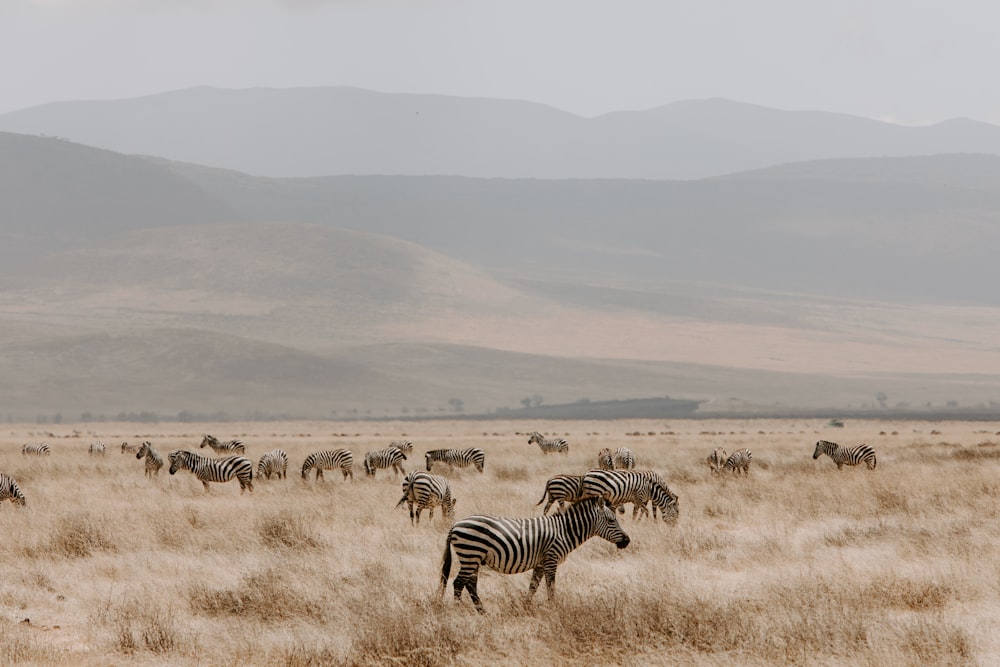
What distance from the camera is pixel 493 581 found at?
14312 millimetres

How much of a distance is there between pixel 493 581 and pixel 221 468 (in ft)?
38.9

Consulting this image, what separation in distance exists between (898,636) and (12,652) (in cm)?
833

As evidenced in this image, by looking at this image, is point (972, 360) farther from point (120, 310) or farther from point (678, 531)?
point (678, 531)

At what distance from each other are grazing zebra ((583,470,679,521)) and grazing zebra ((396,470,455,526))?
2462 mm

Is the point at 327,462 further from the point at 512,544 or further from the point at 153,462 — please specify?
the point at 512,544

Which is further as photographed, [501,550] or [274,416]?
[274,416]

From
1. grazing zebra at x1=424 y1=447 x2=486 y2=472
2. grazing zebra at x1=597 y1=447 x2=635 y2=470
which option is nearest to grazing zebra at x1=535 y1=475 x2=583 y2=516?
grazing zebra at x1=597 y1=447 x2=635 y2=470

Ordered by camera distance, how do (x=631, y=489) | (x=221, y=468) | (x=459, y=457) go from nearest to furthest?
(x=631, y=489) → (x=221, y=468) → (x=459, y=457)

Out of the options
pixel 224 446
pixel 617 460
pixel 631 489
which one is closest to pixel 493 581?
pixel 631 489

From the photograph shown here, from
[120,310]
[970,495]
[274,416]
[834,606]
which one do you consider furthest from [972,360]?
[834,606]

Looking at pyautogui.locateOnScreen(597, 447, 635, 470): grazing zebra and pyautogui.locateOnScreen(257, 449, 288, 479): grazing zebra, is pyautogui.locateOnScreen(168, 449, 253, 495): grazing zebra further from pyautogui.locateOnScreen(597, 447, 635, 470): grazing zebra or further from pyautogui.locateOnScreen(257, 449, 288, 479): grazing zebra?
pyautogui.locateOnScreen(597, 447, 635, 470): grazing zebra

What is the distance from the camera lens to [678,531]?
17969 millimetres

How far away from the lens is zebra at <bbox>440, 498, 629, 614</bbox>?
1223 centimetres

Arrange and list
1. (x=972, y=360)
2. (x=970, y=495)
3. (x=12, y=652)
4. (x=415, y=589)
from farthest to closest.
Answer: (x=972, y=360) → (x=970, y=495) → (x=415, y=589) → (x=12, y=652)
